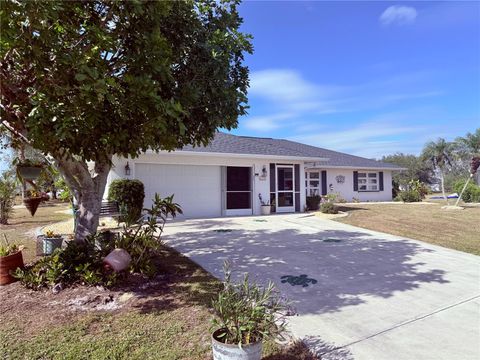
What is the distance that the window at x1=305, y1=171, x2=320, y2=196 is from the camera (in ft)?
76.7

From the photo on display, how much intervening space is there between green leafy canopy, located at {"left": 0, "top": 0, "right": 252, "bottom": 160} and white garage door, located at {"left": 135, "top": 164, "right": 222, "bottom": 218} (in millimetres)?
9347

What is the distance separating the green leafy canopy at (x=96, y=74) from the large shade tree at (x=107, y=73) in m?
0.01

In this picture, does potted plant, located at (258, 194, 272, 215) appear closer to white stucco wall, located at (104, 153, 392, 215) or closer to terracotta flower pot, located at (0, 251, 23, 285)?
white stucco wall, located at (104, 153, 392, 215)

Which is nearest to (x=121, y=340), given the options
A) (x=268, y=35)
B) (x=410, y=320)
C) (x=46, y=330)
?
(x=46, y=330)

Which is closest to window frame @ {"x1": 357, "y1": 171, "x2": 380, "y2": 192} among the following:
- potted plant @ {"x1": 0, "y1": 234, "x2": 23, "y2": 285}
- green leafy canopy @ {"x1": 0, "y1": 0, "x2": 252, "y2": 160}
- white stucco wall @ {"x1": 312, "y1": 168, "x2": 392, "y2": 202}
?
white stucco wall @ {"x1": 312, "y1": 168, "x2": 392, "y2": 202}

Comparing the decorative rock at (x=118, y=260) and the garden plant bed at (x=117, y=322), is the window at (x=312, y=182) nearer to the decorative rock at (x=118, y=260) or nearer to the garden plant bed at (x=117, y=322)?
the garden plant bed at (x=117, y=322)

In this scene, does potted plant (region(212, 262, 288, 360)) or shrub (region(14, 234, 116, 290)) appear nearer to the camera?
potted plant (region(212, 262, 288, 360))

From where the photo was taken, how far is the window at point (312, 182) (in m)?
23.4

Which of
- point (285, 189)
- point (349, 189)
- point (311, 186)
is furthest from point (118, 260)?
point (349, 189)

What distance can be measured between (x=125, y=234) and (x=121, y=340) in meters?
2.80

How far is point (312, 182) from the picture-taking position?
2352 cm

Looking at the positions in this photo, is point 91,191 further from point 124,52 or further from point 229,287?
point 229,287

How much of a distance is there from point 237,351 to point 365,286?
336 centimetres

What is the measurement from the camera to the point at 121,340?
11.6ft
